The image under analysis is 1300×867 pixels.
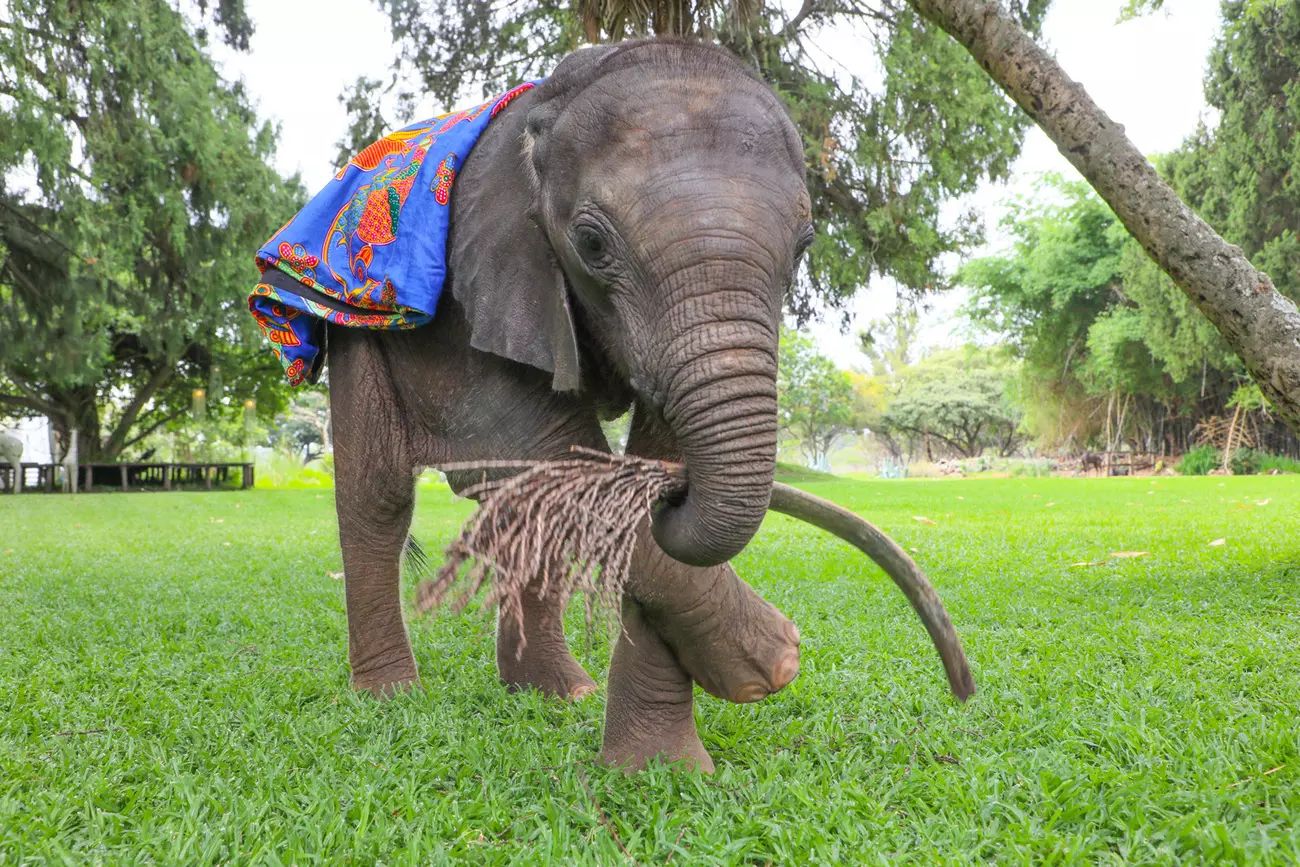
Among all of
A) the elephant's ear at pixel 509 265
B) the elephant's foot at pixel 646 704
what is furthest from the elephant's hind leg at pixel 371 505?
the elephant's foot at pixel 646 704

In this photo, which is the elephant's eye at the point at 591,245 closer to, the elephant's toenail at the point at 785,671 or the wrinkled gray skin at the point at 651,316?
the wrinkled gray skin at the point at 651,316

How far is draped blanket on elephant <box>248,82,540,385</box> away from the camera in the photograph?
2.68m

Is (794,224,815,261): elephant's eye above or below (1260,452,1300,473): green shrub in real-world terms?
above

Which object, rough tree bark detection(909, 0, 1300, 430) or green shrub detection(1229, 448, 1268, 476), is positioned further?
green shrub detection(1229, 448, 1268, 476)

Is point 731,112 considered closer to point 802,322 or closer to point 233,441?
point 802,322

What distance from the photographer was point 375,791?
2295 mm

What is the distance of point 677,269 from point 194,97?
11.9 m

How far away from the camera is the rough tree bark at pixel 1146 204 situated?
413cm

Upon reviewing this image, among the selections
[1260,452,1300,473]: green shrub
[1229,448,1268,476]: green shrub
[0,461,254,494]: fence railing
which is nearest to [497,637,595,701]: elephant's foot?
[0,461,254,494]: fence railing

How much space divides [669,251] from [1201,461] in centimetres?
2865

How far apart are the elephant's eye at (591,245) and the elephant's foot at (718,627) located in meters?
0.65

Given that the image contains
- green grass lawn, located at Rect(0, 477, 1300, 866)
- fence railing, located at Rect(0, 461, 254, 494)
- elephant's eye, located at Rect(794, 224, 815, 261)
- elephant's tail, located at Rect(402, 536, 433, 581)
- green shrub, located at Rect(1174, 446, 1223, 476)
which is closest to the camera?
green grass lawn, located at Rect(0, 477, 1300, 866)

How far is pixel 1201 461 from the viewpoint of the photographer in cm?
2645

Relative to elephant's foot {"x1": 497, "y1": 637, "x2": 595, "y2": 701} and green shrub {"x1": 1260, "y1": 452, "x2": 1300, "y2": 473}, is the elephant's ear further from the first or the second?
green shrub {"x1": 1260, "y1": 452, "x2": 1300, "y2": 473}
